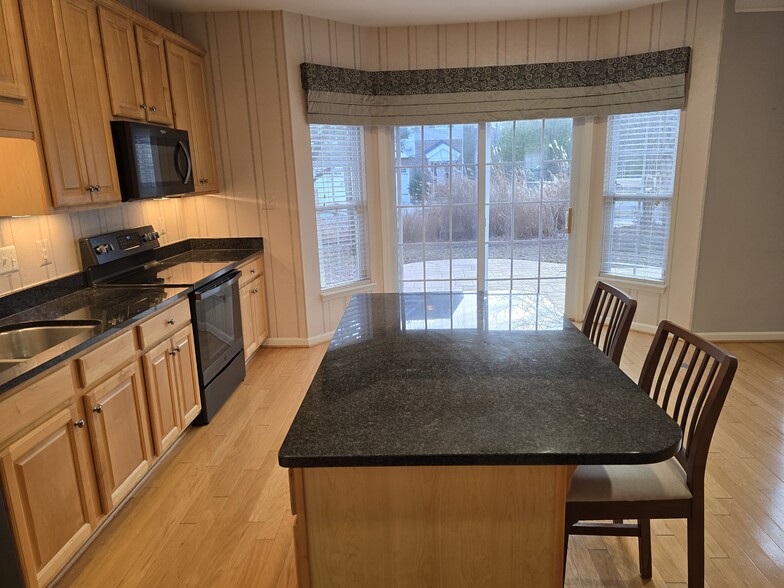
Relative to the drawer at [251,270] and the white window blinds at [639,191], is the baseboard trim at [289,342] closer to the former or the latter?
the drawer at [251,270]

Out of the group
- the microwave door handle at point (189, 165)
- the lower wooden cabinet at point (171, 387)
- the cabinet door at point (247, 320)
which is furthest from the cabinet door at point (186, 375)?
the microwave door handle at point (189, 165)

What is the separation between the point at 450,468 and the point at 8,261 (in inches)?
87.7

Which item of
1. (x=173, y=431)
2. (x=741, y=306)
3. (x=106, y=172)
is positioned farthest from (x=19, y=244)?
(x=741, y=306)

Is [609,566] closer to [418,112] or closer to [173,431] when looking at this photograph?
[173,431]

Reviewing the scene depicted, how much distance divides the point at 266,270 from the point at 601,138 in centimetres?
305

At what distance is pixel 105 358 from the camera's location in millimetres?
2078

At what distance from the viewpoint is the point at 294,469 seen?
1.25 meters

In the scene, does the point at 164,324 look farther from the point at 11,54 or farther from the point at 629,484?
the point at 629,484

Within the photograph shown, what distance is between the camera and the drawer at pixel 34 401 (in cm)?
157

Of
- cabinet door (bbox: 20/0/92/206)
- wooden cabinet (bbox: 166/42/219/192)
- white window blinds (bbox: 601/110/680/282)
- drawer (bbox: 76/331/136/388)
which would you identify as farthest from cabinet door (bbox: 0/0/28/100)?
white window blinds (bbox: 601/110/680/282)

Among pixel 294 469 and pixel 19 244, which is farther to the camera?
pixel 19 244

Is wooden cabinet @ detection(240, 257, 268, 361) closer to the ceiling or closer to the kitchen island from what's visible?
the ceiling

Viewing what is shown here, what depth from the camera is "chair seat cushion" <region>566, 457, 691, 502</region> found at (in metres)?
1.48

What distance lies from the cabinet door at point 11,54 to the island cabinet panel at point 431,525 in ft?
6.29
